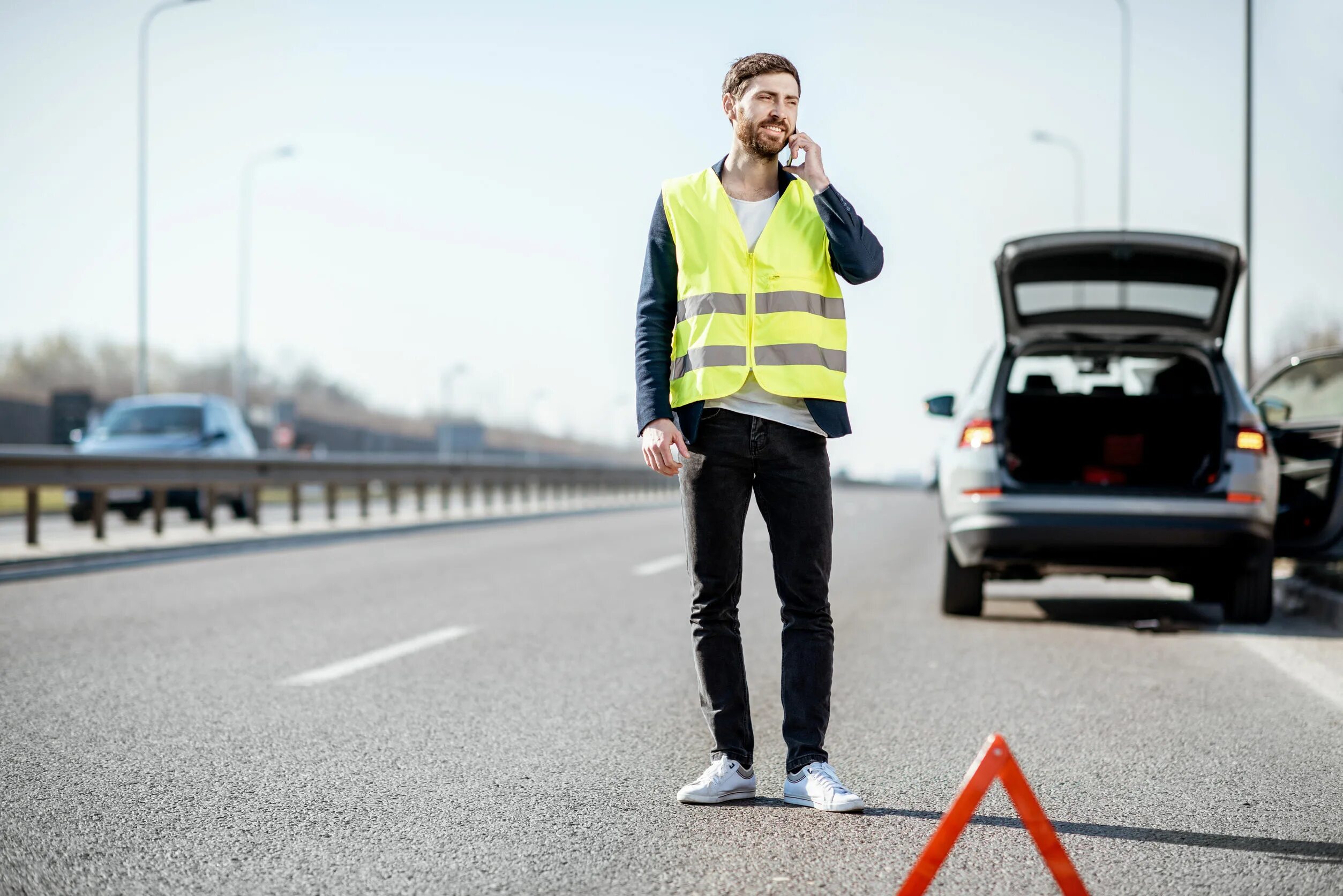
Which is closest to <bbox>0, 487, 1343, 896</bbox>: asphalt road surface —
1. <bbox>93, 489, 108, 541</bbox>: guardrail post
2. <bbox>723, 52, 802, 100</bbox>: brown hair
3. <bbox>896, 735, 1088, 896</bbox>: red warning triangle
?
<bbox>896, 735, 1088, 896</bbox>: red warning triangle

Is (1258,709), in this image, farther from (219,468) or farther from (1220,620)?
(219,468)

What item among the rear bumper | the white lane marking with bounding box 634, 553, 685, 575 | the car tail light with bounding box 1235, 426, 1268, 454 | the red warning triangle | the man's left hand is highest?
the man's left hand

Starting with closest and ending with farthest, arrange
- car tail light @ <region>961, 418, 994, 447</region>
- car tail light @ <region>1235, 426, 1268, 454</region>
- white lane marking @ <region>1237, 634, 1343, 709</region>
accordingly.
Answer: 1. white lane marking @ <region>1237, 634, 1343, 709</region>
2. car tail light @ <region>1235, 426, 1268, 454</region>
3. car tail light @ <region>961, 418, 994, 447</region>

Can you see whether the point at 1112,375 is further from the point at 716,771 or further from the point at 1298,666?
the point at 716,771

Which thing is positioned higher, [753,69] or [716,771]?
[753,69]

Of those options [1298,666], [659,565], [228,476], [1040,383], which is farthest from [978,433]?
[228,476]

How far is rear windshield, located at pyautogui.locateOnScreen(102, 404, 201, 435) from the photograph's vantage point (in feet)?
57.7

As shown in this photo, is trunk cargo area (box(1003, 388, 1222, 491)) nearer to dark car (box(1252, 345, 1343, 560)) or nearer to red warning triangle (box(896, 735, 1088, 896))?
dark car (box(1252, 345, 1343, 560))

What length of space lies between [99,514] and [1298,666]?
11226mm

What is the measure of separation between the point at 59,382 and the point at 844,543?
63.2 metres

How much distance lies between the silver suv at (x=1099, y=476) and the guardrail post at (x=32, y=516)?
8495mm

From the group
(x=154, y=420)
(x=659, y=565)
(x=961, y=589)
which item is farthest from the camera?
(x=154, y=420)

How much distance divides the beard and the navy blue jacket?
14 centimetres

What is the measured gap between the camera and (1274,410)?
9047 millimetres
